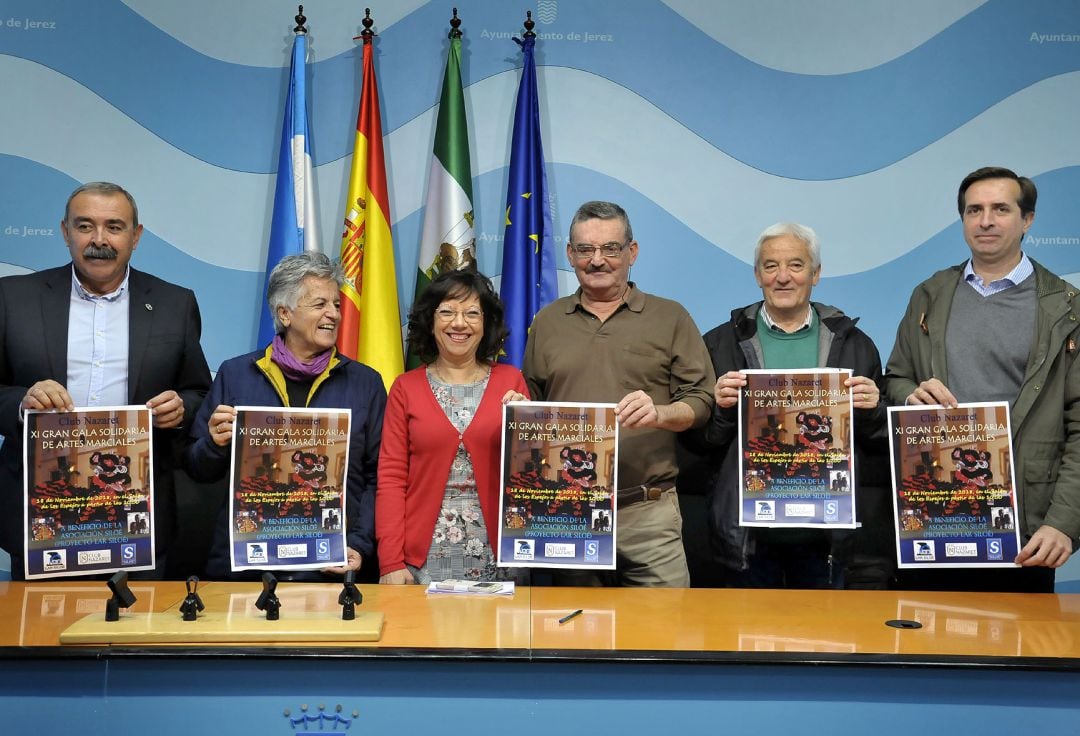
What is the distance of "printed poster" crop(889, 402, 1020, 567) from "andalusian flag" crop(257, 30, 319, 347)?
9.39ft

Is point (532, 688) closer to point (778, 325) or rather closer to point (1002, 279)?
point (778, 325)

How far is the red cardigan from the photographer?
2.86 meters

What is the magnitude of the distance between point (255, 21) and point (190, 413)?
8.18 feet

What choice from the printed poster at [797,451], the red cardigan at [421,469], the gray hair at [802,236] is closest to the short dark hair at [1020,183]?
the gray hair at [802,236]

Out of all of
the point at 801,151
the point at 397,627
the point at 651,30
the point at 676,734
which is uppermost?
the point at 651,30

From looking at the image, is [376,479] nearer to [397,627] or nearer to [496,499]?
[496,499]

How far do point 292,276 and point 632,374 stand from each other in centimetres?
112

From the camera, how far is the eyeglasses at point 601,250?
3189mm

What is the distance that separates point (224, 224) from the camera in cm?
477

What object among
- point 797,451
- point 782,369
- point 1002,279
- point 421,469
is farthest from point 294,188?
point 1002,279

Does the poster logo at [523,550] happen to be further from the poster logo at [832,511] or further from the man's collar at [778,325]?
the man's collar at [778,325]

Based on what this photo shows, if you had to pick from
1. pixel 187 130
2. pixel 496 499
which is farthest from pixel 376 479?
pixel 187 130

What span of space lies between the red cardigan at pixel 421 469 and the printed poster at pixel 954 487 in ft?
3.89

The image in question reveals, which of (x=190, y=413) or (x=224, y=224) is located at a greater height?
(x=224, y=224)
